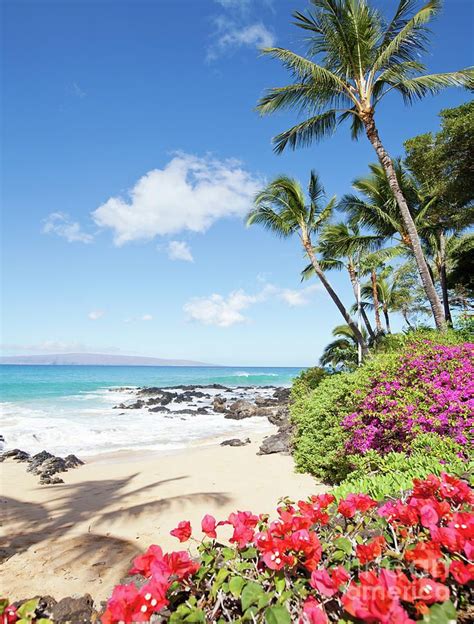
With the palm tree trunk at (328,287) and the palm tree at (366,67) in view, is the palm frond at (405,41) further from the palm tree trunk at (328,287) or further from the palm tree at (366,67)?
the palm tree trunk at (328,287)

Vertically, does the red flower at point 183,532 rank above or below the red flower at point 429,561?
below

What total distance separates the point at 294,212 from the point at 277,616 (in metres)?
15.2

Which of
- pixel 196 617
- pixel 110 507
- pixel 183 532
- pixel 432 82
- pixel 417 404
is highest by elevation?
pixel 432 82

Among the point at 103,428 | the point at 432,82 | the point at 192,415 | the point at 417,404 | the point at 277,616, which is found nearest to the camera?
the point at 277,616

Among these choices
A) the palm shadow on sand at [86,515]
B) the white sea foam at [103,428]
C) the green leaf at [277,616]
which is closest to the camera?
the green leaf at [277,616]

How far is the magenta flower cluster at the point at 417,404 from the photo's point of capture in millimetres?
4961

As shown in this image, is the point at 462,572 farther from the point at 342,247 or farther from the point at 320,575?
the point at 342,247

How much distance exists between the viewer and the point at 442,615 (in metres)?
1.33

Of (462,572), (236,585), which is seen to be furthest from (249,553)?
(462,572)

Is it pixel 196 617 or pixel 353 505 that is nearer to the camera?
pixel 196 617

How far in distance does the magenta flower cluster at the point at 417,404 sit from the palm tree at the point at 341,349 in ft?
62.8

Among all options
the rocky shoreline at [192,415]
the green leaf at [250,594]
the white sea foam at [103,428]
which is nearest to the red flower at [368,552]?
the green leaf at [250,594]

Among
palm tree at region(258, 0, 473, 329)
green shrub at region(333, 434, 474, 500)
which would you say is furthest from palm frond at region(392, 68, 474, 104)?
green shrub at region(333, 434, 474, 500)

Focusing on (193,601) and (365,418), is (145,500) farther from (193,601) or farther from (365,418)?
(193,601)
